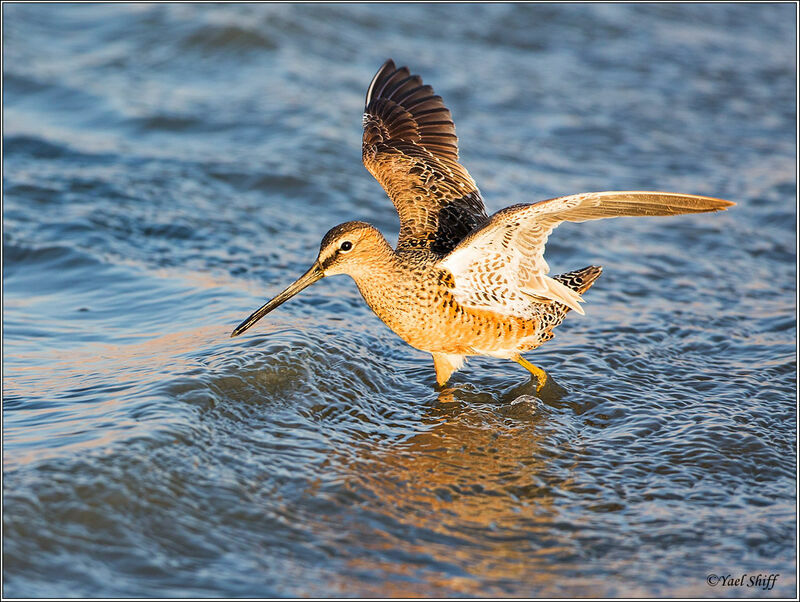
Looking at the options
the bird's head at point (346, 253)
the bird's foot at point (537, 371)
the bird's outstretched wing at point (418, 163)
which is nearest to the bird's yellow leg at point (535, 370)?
the bird's foot at point (537, 371)

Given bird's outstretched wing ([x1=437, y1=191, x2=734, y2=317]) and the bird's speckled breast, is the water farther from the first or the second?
bird's outstretched wing ([x1=437, y1=191, x2=734, y2=317])

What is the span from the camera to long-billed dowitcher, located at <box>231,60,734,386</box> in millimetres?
4047

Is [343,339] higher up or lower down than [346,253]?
lower down

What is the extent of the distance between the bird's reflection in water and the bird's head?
0.80m

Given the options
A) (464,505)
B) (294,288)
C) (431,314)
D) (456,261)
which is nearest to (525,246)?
(456,261)

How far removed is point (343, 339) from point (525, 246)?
4.18ft

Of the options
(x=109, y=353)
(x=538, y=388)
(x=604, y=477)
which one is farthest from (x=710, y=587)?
(x=109, y=353)

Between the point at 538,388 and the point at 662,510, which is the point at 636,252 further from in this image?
the point at 662,510

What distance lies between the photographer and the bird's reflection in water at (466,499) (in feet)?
11.1

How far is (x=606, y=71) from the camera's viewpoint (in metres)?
10.4

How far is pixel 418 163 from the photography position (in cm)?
525

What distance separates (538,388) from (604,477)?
911 millimetres

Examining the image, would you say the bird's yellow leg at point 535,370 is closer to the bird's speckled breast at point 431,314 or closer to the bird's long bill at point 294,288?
the bird's speckled breast at point 431,314

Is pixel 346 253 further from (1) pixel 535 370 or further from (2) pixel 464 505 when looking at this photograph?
(2) pixel 464 505
